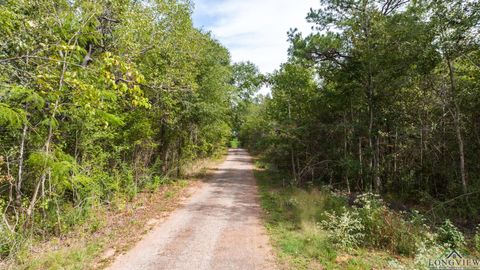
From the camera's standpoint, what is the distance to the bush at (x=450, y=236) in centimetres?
606

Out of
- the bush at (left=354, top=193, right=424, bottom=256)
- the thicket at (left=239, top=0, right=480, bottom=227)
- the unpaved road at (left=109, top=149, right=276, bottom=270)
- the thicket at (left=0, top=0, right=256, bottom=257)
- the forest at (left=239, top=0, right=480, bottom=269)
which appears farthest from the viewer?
the thicket at (left=239, top=0, right=480, bottom=227)

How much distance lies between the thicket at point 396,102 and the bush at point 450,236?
131 cm

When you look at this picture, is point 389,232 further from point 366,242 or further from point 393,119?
point 393,119

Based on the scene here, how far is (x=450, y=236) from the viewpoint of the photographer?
6.28m

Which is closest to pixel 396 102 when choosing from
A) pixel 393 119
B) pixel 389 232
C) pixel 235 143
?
pixel 393 119

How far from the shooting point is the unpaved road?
207 inches

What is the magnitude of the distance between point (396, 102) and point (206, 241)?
28.9ft

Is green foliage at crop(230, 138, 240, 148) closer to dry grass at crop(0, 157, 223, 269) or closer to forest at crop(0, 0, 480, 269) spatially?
forest at crop(0, 0, 480, 269)

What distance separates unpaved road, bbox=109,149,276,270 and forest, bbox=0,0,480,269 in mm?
1355

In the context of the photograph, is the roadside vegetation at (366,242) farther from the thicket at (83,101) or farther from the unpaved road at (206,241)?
the thicket at (83,101)

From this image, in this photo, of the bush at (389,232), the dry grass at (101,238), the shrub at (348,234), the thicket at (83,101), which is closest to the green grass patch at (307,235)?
the shrub at (348,234)

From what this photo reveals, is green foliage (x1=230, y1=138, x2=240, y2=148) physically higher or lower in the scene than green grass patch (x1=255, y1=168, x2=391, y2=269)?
higher

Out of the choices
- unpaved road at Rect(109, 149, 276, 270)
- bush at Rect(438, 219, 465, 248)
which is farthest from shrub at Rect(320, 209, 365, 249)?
bush at Rect(438, 219, 465, 248)

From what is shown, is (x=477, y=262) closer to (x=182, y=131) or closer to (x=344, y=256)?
(x=344, y=256)
